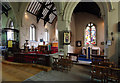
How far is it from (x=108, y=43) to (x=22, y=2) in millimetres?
10399

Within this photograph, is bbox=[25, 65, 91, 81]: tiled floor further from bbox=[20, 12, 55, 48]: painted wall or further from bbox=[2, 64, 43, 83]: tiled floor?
bbox=[20, 12, 55, 48]: painted wall

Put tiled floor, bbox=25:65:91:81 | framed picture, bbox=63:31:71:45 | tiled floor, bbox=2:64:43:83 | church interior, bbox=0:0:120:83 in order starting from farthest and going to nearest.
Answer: framed picture, bbox=63:31:71:45 < church interior, bbox=0:0:120:83 < tiled floor, bbox=25:65:91:81 < tiled floor, bbox=2:64:43:83

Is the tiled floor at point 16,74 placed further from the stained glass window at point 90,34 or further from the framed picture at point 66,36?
the stained glass window at point 90,34

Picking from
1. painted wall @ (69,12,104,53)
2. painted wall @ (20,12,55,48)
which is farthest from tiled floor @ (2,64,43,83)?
painted wall @ (69,12,104,53)

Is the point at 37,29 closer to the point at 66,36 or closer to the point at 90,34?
the point at 66,36

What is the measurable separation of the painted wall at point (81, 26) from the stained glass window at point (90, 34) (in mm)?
474

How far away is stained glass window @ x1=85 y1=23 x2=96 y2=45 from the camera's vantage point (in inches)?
432

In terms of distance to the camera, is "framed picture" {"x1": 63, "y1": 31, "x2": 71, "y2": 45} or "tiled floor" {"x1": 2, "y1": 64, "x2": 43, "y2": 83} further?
"framed picture" {"x1": 63, "y1": 31, "x2": 71, "y2": 45}

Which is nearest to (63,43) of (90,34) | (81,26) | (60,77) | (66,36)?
(66,36)

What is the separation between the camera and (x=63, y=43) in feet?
19.6

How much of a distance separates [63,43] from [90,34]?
→ 6814 millimetres

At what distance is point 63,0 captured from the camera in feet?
19.7

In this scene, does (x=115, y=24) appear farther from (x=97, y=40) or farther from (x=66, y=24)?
(x=97, y=40)

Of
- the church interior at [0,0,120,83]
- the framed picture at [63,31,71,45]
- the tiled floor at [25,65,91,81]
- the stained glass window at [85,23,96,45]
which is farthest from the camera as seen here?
the stained glass window at [85,23,96,45]
